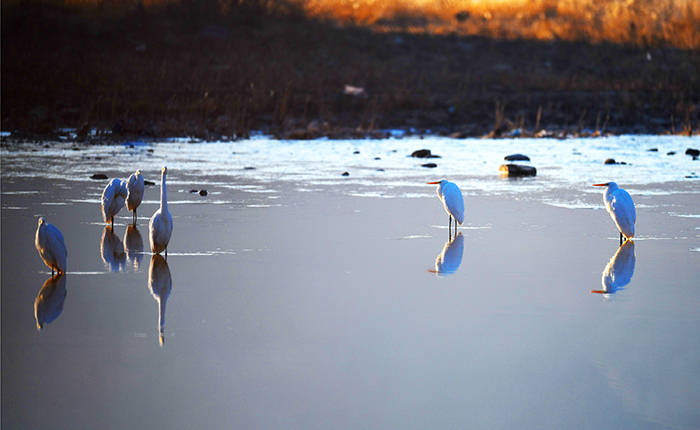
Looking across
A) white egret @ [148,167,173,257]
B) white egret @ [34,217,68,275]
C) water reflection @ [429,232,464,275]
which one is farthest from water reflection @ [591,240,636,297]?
white egret @ [34,217,68,275]

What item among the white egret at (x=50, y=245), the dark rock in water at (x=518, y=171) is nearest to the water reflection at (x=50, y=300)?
the white egret at (x=50, y=245)

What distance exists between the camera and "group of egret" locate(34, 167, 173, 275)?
22.9 ft

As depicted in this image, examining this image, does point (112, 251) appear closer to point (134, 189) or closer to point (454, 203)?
point (134, 189)

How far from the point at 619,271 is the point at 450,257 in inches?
57.4

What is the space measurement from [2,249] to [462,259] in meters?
4.07

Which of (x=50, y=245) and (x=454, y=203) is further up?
(x=454, y=203)

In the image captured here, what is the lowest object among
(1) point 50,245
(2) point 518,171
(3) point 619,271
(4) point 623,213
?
(3) point 619,271

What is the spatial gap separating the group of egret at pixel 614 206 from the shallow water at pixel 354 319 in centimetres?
25

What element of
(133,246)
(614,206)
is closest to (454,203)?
(614,206)

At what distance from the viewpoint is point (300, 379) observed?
15.4 feet

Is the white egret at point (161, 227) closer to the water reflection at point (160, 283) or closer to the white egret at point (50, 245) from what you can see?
the water reflection at point (160, 283)

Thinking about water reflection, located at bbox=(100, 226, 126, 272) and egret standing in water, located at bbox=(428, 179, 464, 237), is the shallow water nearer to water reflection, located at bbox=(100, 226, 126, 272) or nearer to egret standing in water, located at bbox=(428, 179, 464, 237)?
water reflection, located at bbox=(100, 226, 126, 272)

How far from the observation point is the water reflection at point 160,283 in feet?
18.9

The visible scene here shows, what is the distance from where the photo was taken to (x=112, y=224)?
10.1 m
